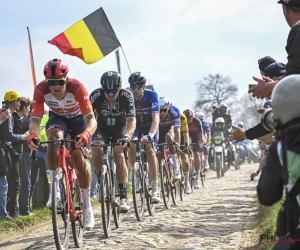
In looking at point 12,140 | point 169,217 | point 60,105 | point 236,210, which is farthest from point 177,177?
point 60,105

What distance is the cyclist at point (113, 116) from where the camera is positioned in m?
8.45

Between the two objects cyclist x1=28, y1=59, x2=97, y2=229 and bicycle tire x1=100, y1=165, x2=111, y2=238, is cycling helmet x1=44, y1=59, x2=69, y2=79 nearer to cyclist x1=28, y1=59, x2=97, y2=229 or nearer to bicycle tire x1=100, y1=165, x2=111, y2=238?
cyclist x1=28, y1=59, x2=97, y2=229

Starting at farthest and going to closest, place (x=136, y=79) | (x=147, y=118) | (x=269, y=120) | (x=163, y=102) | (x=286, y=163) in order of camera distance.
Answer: (x=163, y=102) → (x=147, y=118) → (x=136, y=79) → (x=269, y=120) → (x=286, y=163)

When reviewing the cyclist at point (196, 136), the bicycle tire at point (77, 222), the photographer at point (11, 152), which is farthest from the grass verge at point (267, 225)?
the cyclist at point (196, 136)

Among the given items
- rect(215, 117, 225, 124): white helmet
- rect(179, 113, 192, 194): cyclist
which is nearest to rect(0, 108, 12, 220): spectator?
rect(179, 113, 192, 194): cyclist

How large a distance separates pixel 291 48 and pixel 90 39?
1351 centimetres

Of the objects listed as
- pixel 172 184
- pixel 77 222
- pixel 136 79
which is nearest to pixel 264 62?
pixel 77 222

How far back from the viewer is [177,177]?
1298 centimetres

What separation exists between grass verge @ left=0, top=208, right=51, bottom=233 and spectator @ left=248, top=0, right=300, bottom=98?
546 cm

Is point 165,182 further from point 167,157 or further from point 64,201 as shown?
point 64,201

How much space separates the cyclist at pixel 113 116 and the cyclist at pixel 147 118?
1.10 m

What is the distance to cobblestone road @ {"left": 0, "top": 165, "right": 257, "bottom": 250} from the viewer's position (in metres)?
6.99

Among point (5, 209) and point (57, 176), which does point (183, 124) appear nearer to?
point (5, 209)

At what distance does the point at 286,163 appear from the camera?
3000 mm
